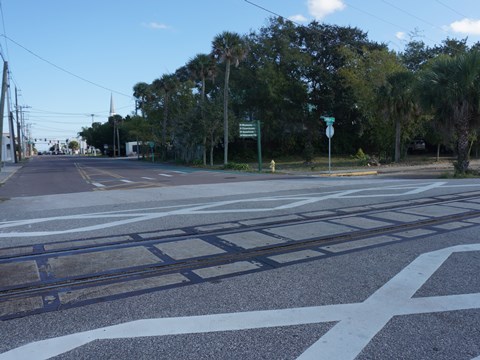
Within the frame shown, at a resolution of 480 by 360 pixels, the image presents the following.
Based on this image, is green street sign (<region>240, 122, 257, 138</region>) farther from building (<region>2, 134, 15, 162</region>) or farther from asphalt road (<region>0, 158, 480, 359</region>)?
building (<region>2, 134, 15, 162</region>)

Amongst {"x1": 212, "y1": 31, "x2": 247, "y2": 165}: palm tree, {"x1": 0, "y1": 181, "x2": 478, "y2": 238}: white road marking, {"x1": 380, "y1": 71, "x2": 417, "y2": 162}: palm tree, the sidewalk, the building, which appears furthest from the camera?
the building

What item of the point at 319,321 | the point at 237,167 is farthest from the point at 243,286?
the point at 237,167

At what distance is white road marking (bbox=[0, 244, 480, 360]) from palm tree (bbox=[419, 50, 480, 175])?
1975 cm

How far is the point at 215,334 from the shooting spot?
3.79m

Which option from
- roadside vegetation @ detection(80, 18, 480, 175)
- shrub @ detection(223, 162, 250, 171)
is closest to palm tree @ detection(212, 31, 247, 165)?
roadside vegetation @ detection(80, 18, 480, 175)

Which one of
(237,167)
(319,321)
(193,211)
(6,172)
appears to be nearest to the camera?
(319,321)

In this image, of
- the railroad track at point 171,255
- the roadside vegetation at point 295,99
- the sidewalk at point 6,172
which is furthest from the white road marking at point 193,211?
the sidewalk at point 6,172

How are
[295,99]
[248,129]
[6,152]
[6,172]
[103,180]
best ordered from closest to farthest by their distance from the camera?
1. [103,180]
2. [248,129]
3. [6,172]
4. [295,99]
5. [6,152]

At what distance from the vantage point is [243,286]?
5.05 meters

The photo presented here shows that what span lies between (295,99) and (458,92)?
A: 92.4 feet

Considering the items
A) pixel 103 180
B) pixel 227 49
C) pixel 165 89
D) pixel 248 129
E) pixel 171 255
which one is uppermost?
pixel 227 49

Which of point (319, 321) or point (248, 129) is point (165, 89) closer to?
point (248, 129)

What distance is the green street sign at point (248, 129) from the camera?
3206 cm

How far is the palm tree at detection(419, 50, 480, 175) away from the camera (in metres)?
21.1
